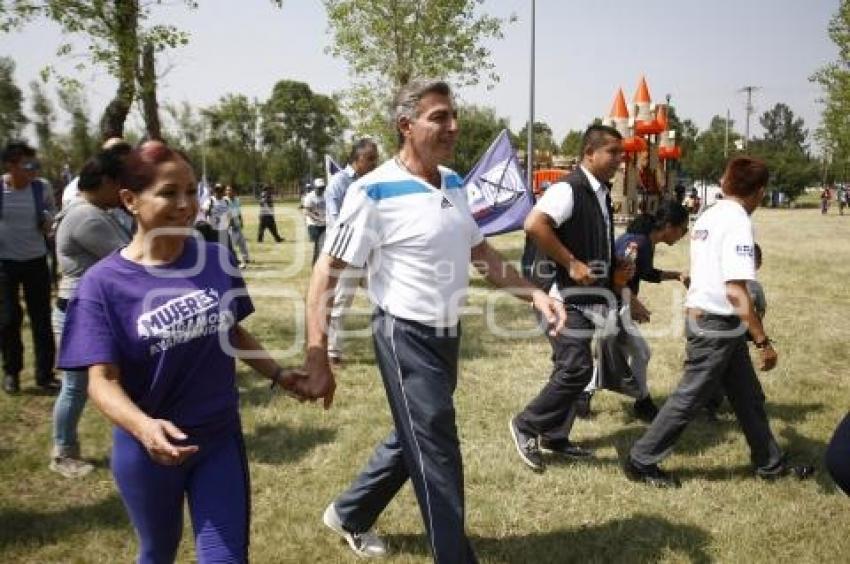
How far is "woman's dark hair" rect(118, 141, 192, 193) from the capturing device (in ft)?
7.80

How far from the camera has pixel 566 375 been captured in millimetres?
4496

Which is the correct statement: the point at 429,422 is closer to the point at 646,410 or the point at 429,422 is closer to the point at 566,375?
the point at 566,375

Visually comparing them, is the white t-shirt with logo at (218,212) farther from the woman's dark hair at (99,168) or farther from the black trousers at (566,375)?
the black trousers at (566,375)

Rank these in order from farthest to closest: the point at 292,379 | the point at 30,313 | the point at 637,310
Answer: the point at 30,313 → the point at 637,310 → the point at 292,379

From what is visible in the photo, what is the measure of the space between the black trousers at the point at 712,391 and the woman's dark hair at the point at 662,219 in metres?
1.41

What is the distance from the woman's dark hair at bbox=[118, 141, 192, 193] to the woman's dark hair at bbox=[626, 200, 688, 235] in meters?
4.19

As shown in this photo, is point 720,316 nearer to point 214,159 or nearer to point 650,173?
point 650,173

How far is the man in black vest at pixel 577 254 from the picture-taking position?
4.37 m

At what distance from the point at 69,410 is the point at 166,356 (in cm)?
284

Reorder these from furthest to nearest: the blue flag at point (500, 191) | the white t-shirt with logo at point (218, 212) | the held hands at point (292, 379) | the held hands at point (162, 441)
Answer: the white t-shirt with logo at point (218, 212) < the blue flag at point (500, 191) < the held hands at point (292, 379) < the held hands at point (162, 441)

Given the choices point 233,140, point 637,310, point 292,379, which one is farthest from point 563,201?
point 233,140

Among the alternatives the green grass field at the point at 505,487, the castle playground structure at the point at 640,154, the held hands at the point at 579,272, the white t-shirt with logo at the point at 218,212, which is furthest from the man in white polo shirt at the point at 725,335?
the castle playground structure at the point at 640,154

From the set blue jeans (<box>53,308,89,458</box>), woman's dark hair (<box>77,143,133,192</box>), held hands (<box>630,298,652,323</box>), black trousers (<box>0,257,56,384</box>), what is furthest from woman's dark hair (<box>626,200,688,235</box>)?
black trousers (<box>0,257,56,384</box>)

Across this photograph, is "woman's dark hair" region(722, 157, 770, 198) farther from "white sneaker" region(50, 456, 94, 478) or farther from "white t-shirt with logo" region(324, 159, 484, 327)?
"white sneaker" region(50, 456, 94, 478)
